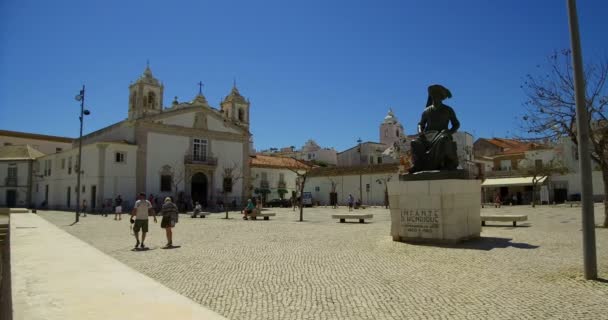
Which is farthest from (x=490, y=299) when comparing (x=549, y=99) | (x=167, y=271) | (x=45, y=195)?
(x=45, y=195)

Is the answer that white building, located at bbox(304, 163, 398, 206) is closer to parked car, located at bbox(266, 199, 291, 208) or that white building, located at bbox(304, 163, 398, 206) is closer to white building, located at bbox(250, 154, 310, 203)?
white building, located at bbox(250, 154, 310, 203)

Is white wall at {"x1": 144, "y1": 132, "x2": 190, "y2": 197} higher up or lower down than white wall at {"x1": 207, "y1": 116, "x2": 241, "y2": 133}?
lower down

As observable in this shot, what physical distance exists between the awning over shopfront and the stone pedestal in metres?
35.1

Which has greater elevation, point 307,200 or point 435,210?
point 435,210

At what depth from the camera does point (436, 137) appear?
11.1 meters

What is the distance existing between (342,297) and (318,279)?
1190 millimetres

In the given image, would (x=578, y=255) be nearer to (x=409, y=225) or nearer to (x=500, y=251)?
(x=500, y=251)

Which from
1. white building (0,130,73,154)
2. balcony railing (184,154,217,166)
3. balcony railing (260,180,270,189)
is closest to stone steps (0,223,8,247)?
balcony railing (184,154,217,166)

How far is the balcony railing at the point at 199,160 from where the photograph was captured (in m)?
40.1

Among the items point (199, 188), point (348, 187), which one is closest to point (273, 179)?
point (348, 187)

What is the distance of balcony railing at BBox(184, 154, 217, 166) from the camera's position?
40.1m

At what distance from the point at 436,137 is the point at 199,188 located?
1317 inches

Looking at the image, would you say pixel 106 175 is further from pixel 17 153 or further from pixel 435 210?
pixel 435 210

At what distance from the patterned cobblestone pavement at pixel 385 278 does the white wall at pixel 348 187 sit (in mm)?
34617
